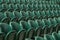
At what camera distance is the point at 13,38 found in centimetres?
221

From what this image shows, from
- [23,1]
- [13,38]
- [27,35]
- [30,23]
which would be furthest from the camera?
[23,1]

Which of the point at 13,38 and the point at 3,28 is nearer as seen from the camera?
the point at 13,38

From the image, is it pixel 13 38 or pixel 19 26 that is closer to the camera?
pixel 13 38

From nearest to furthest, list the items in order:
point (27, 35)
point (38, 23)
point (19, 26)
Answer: point (27, 35) → point (19, 26) → point (38, 23)

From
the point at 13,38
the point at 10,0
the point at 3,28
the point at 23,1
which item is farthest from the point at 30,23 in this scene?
the point at 23,1

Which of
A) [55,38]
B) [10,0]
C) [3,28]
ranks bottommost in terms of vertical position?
[55,38]

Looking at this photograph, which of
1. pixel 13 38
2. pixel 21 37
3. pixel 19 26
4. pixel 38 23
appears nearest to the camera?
pixel 13 38

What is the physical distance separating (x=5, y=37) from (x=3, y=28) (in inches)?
19.5

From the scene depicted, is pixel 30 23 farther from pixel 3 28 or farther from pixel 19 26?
pixel 3 28

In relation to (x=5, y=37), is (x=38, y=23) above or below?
above

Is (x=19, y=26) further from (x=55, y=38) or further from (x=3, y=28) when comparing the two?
(x=55, y=38)

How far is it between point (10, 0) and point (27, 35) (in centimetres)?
352

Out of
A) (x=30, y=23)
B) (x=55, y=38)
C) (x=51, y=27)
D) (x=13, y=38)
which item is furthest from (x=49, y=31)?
(x=13, y=38)

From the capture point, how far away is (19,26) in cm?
274
